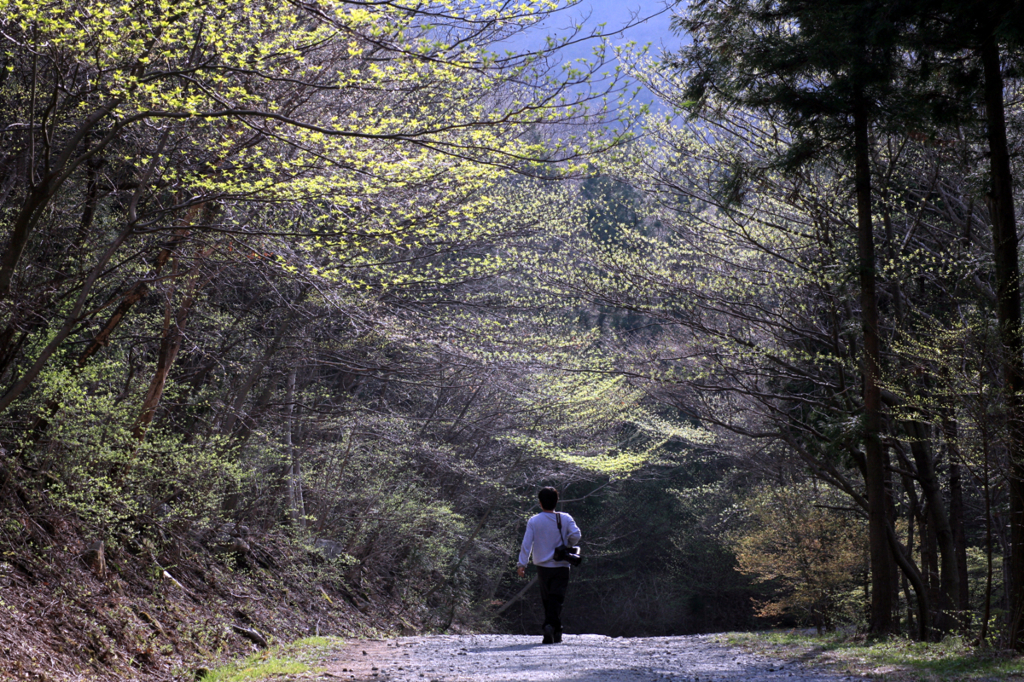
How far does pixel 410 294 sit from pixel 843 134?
592 centimetres

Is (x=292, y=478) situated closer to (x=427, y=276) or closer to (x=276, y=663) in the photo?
(x=427, y=276)

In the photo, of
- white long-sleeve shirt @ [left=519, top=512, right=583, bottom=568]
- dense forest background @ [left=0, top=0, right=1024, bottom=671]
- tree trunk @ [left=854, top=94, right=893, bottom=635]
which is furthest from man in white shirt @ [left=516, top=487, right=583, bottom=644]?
tree trunk @ [left=854, top=94, right=893, bottom=635]

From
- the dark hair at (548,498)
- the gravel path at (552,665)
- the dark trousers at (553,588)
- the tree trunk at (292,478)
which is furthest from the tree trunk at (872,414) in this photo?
the tree trunk at (292,478)

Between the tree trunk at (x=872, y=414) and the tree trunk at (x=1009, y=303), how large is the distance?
1409mm

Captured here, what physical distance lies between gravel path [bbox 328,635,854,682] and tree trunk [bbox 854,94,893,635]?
1791mm

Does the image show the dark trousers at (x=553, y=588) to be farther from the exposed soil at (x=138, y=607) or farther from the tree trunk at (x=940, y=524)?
the tree trunk at (x=940, y=524)

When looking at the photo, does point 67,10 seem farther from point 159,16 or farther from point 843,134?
point 843,134

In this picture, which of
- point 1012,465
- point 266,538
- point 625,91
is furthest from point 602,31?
point 266,538

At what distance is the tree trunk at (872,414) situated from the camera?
893cm

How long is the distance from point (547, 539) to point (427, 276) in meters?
4.87

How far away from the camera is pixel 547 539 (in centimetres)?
816

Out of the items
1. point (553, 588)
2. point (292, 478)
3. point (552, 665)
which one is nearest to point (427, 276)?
point (292, 478)

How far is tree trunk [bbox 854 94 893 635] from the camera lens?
8.93m

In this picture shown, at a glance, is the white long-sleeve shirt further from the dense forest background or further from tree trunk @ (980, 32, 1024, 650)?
tree trunk @ (980, 32, 1024, 650)
